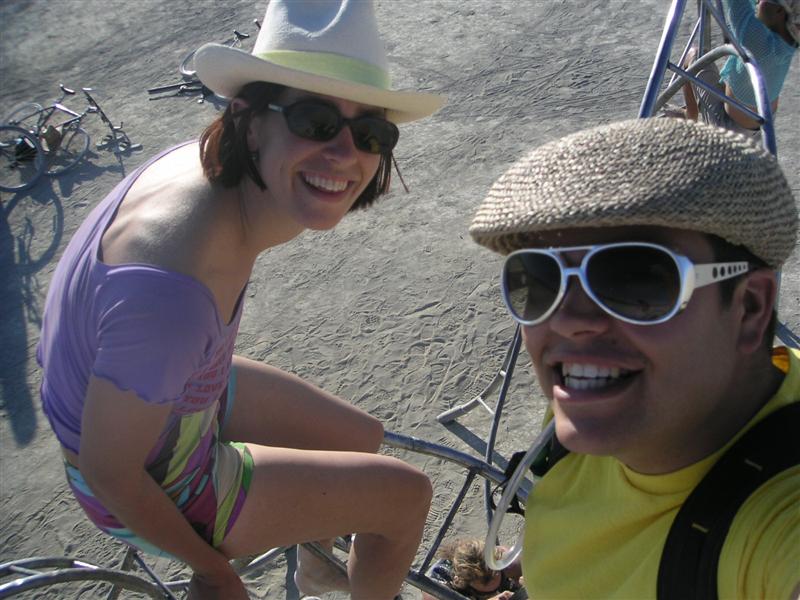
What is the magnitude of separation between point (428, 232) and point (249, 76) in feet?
10.1

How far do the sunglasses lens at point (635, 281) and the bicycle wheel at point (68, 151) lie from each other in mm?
6289

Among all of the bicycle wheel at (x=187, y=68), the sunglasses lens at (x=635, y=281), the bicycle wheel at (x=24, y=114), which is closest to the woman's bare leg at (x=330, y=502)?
the sunglasses lens at (x=635, y=281)

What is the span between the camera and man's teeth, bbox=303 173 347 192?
2098mm

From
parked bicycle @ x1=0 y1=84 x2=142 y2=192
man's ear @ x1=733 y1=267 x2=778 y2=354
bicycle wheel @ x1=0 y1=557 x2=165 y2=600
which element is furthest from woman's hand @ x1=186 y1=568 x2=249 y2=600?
parked bicycle @ x1=0 y1=84 x2=142 y2=192

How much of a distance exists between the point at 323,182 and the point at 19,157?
5656mm

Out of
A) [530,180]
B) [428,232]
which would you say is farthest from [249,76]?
[428,232]

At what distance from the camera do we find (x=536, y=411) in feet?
12.3

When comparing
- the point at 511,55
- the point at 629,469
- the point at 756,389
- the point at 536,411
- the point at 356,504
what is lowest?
the point at 536,411

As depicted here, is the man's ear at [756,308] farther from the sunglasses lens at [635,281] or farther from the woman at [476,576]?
the woman at [476,576]

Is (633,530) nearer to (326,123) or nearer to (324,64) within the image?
(326,123)

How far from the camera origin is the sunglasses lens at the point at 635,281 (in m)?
1.25

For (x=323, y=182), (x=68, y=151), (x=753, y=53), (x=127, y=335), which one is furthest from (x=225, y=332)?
(x=68, y=151)

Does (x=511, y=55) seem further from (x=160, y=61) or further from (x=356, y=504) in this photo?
(x=356, y=504)

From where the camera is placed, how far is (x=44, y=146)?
688cm
